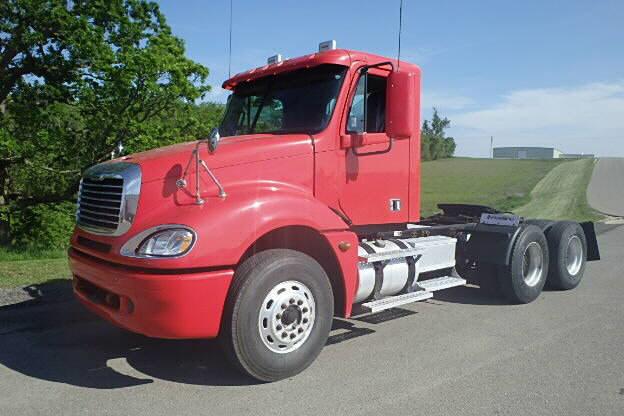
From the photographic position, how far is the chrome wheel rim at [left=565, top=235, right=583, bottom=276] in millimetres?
8141

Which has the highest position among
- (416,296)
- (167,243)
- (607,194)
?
(167,243)

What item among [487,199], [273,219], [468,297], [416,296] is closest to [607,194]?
[487,199]

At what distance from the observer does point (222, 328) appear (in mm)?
4160

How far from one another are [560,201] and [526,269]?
24.8 m

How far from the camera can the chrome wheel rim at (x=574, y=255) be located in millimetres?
8141

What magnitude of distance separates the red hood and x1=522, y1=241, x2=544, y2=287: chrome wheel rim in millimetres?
3978

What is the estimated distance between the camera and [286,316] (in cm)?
440

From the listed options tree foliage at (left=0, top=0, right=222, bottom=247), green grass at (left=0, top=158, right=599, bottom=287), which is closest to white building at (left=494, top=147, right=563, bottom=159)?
green grass at (left=0, top=158, right=599, bottom=287)

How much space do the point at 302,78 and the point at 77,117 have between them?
917cm

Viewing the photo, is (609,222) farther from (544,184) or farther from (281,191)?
(544,184)

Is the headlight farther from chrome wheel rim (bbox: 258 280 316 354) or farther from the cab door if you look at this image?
the cab door

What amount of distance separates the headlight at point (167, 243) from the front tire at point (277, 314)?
0.51 m

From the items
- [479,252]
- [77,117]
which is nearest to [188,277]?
[479,252]

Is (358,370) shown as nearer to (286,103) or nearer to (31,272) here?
(286,103)
